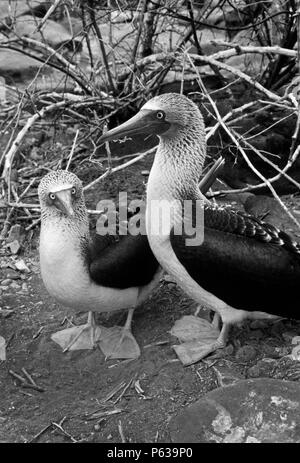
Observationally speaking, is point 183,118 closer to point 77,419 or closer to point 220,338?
point 220,338

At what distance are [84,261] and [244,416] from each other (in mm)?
1272

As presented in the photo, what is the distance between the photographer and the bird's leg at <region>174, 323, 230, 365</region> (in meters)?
4.00

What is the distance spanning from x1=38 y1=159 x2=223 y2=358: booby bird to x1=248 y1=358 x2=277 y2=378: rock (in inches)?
28.9

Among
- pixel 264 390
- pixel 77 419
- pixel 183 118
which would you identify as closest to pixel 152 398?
pixel 77 419

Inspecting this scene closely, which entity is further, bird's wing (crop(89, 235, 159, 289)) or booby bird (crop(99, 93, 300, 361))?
bird's wing (crop(89, 235, 159, 289))

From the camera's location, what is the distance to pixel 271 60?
248 inches

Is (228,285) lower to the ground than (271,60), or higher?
lower

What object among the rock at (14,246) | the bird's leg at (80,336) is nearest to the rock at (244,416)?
the bird's leg at (80,336)

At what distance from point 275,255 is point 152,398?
1.04 meters

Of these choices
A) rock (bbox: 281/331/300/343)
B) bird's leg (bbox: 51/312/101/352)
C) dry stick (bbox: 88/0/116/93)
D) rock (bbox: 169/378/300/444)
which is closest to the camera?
rock (bbox: 169/378/300/444)

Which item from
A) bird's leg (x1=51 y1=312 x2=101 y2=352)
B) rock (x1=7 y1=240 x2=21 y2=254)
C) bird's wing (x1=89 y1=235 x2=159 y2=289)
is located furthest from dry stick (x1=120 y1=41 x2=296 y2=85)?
bird's leg (x1=51 y1=312 x2=101 y2=352)

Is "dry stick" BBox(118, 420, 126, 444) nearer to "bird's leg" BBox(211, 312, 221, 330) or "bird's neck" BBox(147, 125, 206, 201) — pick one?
"bird's leg" BBox(211, 312, 221, 330)

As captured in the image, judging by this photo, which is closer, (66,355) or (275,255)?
(275,255)
